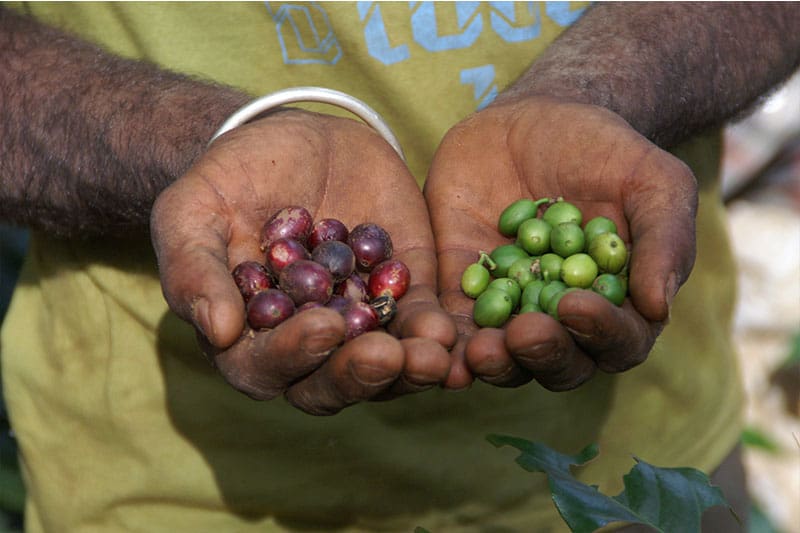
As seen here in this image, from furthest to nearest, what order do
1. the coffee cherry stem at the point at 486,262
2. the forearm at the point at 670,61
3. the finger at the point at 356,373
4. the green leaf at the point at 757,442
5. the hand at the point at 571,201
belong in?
the green leaf at the point at 757,442, the forearm at the point at 670,61, the coffee cherry stem at the point at 486,262, the hand at the point at 571,201, the finger at the point at 356,373

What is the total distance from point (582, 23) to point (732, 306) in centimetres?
100

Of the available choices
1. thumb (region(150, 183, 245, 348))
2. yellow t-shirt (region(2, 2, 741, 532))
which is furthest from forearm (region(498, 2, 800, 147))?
thumb (region(150, 183, 245, 348))

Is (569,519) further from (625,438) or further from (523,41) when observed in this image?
(523,41)

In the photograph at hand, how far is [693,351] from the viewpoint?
9.80 ft

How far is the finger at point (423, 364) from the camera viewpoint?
1830 millimetres

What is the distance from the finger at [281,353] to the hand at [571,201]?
285 mm

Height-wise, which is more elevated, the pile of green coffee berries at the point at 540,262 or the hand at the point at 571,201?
the hand at the point at 571,201

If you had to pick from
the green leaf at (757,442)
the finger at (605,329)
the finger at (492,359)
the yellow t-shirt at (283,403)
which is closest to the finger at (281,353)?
the finger at (492,359)

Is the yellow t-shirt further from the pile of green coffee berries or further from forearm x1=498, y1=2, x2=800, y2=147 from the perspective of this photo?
the pile of green coffee berries

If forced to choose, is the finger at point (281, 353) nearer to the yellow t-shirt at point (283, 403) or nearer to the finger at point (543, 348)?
the finger at point (543, 348)

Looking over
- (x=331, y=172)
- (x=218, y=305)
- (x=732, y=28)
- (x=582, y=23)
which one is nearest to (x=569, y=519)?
(x=218, y=305)

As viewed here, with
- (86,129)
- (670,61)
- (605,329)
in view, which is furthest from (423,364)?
(670,61)

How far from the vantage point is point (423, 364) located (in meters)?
1.83

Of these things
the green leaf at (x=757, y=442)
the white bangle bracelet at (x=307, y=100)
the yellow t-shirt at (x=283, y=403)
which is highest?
the white bangle bracelet at (x=307, y=100)
